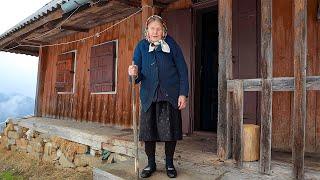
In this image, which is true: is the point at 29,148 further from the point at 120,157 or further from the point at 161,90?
the point at 161,90

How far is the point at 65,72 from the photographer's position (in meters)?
9.96

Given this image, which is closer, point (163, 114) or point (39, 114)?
point (163, 114)

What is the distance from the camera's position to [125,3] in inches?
235

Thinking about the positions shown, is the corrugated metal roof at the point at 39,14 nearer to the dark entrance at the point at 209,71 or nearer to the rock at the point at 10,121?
the rock at the point at 10,121

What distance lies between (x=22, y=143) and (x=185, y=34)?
6.52 meters

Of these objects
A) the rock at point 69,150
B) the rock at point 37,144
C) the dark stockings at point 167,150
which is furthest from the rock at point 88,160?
the dark stockings at point 167,150

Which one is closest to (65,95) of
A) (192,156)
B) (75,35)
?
(75,35)

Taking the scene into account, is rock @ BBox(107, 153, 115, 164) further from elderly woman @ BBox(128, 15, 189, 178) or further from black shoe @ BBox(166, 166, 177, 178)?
black shoe @ BBox(166, 166, 177, 178)

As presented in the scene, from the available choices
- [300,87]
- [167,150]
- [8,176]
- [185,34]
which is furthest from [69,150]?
[300,87]

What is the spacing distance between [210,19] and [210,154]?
4385 millimetres

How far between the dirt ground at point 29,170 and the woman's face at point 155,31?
149 inches

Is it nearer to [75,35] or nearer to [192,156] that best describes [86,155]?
[192,156]

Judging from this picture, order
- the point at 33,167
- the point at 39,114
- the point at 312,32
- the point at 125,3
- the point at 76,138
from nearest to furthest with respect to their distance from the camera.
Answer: the point at 312,32
the point at 125,3
the point at 76,138
the point at 33,167
the point at 39,114

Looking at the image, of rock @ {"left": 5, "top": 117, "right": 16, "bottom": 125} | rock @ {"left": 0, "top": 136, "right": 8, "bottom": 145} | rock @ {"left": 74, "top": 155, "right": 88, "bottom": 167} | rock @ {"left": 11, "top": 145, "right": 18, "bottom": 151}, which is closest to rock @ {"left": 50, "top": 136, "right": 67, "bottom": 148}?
rock @ {"left": 74, "top": 155, "right": 88, "bottom": 167}
